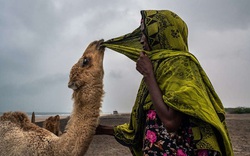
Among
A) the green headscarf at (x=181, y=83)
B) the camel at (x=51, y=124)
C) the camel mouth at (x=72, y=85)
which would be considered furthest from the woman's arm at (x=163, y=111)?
the camel at (x=51, y=124)

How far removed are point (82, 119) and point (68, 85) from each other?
1.27 feet

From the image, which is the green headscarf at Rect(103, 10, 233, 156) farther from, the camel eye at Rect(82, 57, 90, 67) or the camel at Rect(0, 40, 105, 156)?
the camel eye at Rect(82, 57, 90, 67)

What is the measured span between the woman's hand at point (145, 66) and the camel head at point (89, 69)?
3.80ft

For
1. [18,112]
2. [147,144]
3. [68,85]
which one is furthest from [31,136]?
[147,144]

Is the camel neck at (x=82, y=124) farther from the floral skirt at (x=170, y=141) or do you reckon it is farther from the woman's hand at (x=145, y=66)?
the woman's hand at (x=145, y=66)

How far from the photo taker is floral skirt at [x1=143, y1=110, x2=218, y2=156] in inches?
91.0

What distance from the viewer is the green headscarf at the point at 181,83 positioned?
2.15 metres

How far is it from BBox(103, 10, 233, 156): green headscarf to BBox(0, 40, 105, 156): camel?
2.72 feet

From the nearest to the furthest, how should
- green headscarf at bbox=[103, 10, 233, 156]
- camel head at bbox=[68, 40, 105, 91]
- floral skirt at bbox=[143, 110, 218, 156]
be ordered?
green headscarf at bbox=[103, 10, 233, 156] → floral skirt at bbox=[143, 110, 218, 156] → camel head at bbox=[68, 40, 105, 91]

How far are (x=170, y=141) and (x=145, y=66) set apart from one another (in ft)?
1.74

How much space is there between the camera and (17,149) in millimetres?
3561

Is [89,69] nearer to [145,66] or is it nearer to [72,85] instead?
[72,85]

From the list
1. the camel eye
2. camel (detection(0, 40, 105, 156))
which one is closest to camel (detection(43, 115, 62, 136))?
camel (detection(0, 40, 105, 156))

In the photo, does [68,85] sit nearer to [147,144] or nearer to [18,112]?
[18,112]
